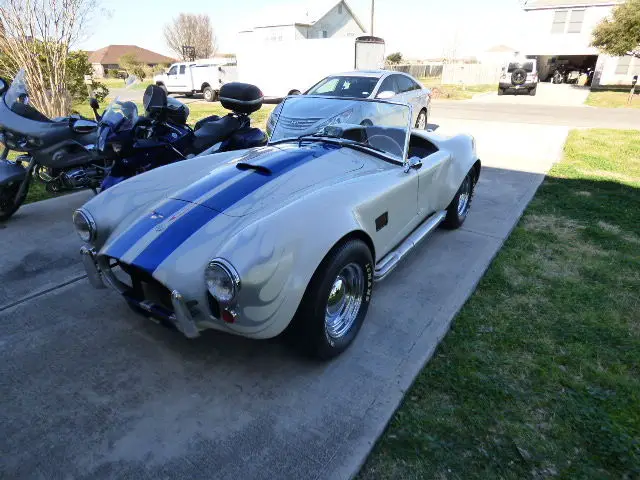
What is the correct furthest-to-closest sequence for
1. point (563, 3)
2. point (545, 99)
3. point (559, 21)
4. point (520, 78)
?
point (559, 21), point (563, 3), point (520, 78), point (545, 99)

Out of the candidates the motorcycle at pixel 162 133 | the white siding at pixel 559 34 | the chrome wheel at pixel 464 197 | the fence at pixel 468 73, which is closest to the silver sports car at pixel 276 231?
the chrome wheel at pixel 464 197

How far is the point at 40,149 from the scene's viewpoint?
4672 millimetres

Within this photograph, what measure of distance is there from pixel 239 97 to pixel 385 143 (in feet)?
8.90

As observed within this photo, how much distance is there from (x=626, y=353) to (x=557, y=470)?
1.24m

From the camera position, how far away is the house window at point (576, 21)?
29.4 m

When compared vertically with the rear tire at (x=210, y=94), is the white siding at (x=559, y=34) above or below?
above

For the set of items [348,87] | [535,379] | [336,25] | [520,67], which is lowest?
[535,379]

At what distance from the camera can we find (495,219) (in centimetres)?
512

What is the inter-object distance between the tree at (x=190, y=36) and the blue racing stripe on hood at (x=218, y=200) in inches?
2500

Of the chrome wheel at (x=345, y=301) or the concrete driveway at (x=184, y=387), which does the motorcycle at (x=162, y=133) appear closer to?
the concrete driveway at (x=184, y=387)

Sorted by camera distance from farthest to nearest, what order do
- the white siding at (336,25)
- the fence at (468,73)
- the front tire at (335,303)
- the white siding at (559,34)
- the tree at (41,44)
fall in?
1. the fence at (468,73)
2. the white siding at (336,25)
3. the white siding at (559,34)
4. the tree at (41,44)
5. the front tire at (335,303)

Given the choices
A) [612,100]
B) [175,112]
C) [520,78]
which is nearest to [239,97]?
[175,112]

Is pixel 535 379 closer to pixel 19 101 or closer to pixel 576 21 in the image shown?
pixel 19 101

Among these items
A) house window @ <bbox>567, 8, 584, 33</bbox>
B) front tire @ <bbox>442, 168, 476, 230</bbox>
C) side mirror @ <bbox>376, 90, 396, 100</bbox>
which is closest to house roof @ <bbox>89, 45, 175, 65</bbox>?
house window @ <bbox>567, 8, 584, 33</bbox>
